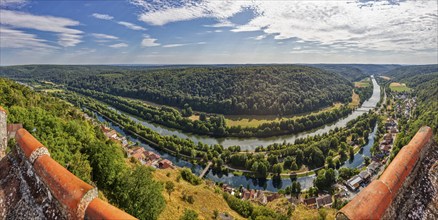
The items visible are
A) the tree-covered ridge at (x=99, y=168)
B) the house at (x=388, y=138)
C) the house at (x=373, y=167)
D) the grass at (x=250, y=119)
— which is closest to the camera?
the tree-covered ridge at (x=99, y=168)

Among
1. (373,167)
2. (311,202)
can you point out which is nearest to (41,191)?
(311,202)

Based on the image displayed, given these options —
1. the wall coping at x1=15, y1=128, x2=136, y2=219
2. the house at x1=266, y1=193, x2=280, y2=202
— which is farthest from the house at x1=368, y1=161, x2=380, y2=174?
the wall coping at x1=15, y1=128, x2=136, y2=219

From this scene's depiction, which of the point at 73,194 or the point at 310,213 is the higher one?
the point at 73,194

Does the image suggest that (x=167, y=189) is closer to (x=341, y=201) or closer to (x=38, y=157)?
(x=38, y=157)

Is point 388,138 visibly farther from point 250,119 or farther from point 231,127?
point 231,127

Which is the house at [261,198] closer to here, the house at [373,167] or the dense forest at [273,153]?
the dense forest at [273,153]

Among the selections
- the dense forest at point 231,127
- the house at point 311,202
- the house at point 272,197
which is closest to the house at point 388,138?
the dense forest at point 231,127

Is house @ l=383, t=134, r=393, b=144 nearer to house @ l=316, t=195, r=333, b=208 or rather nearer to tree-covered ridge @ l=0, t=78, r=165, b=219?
house @ l=316, t=195, r=333, b=208
